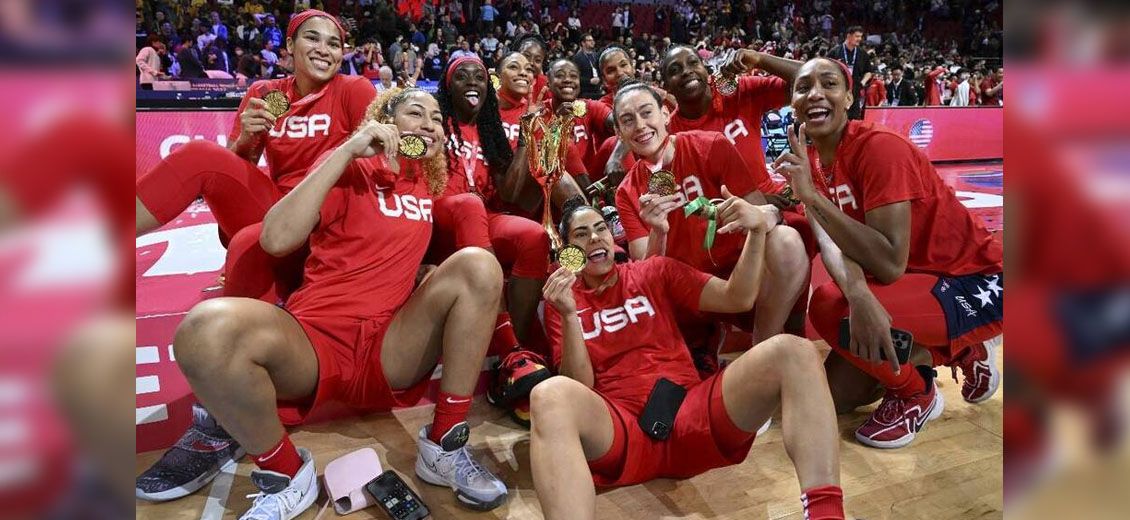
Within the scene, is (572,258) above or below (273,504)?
above

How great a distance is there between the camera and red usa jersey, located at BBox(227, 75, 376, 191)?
2979 mm

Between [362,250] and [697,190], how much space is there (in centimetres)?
141

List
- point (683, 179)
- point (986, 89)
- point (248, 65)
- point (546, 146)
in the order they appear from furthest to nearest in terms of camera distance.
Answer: point (986, 89) → point (248, 65) → point (546, 146) → point (683, 179)

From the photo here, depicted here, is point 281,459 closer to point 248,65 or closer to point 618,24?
point 248,65

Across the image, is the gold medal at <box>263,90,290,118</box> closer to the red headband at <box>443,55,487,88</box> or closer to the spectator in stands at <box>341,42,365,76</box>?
the red headband at <box>443,55,487,88</box>

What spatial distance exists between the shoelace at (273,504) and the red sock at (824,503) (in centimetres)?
143

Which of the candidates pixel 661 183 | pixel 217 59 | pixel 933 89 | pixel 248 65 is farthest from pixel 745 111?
pixel 933 89

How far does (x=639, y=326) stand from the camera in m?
2.35

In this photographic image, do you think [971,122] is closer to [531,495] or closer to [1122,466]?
[531,495]

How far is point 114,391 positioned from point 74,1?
0.82ft

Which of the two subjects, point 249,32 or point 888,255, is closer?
point 888,255

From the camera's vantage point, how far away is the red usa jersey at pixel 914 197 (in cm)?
A: 238

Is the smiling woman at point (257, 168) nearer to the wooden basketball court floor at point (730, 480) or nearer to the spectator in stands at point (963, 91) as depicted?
the wooden basketball court floor at point (730, 480)

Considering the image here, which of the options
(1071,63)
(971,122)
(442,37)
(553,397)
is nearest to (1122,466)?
(1071,63)
